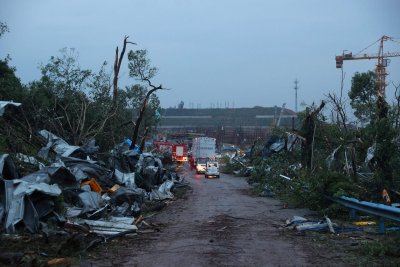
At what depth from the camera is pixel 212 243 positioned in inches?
369

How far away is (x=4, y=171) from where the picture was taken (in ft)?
34.2

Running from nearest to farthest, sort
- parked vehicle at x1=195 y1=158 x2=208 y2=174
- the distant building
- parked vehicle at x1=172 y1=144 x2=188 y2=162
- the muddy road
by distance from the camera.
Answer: the muddy road
parked vehicle at x1=195 y1=158 x2=208 y2=174
parked vehicle at x1=172 y1=144 x2=188 y2=162
the distant building

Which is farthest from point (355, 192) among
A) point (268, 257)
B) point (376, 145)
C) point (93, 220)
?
point (93, 220)

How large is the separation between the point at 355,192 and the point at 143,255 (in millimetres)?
7422

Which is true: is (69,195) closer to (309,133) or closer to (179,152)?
(309,133)

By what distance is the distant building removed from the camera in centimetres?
10485

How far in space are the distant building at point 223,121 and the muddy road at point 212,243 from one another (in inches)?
3407

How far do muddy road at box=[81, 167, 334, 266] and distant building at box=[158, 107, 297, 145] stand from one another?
86532mm

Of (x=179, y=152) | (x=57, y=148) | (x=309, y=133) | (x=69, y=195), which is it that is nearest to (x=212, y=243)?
(x=69, y=195)

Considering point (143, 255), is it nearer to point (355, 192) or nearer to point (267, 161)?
point (355, 192)

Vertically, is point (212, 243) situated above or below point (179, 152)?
above

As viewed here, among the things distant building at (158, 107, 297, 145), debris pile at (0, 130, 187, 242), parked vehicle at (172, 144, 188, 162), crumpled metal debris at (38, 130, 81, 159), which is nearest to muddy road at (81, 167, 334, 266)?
debris pile at (0, 130, 187, 242)

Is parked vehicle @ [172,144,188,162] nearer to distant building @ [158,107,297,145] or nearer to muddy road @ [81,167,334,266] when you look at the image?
distant building @ [158,107,297,145]

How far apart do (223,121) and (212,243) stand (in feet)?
370
